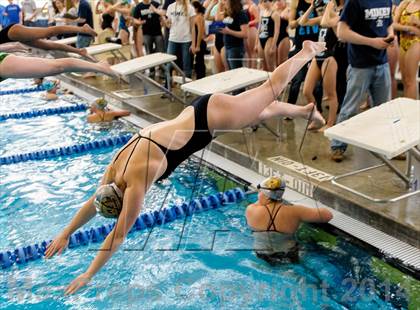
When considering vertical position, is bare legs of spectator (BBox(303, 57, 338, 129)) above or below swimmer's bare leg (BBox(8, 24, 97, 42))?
below

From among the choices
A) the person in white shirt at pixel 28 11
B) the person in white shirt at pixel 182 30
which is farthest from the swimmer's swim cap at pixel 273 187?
the person in white shirt at pixel 28 11

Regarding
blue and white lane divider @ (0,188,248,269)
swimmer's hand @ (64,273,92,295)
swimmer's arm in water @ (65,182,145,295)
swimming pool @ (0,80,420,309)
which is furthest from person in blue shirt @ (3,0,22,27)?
swimmer's arm in water @ (65,182,145,295)

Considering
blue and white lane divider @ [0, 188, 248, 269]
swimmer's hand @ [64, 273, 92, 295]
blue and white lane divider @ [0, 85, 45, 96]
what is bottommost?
blue and white lane divider @ [0, 85, 45, 96]

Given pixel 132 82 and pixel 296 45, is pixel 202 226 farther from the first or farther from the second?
pixel 132 82

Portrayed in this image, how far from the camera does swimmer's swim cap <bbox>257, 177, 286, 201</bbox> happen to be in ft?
10.3

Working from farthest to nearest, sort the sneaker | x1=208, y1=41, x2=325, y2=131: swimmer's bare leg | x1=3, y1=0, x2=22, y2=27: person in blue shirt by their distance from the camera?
x1=3, y1=0, x2=22, y2=27: person in blue shirt → the sneaker → x1=208, y1=41, x2=325, y2=131: swimmer's bare leg

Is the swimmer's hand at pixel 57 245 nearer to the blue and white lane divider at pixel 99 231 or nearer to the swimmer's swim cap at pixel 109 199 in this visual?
the swimmer's swim cap at pixel 109 199

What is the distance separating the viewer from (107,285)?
3.23 meters

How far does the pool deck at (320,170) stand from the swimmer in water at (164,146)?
12 centimetres

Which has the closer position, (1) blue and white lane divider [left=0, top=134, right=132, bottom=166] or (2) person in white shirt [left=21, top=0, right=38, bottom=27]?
(1) blue and white lane divider [left=0, top=134, right=132, bottom=166]

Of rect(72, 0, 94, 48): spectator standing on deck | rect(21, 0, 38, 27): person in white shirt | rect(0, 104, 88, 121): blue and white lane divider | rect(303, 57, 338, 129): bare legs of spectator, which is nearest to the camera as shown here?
rect(303, 57, 338, 129): bare legs of spectator

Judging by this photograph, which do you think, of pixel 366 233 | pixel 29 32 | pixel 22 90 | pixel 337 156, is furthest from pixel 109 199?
pixel 22 90

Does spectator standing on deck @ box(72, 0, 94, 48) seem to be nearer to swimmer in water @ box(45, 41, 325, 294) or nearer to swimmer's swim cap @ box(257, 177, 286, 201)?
swimmer's swim cap @ box(257, 177, 286, 201)

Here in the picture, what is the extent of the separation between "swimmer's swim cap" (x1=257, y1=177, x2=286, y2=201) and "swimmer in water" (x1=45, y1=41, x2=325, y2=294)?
0.55 meters
